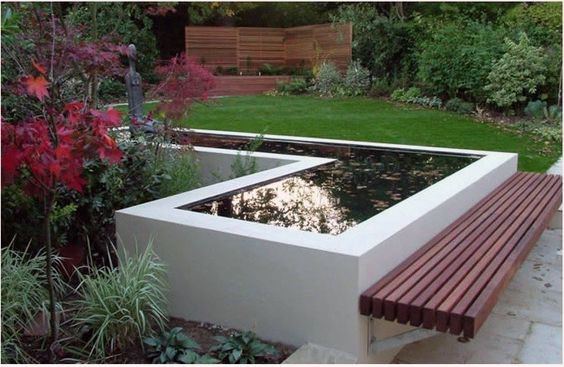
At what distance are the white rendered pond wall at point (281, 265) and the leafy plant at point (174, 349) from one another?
1.38 feet

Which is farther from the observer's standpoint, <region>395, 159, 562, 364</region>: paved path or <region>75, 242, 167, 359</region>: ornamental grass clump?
<region>395, 159, 562, 364</region>: paved path

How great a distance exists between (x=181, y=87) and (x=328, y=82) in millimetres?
10852

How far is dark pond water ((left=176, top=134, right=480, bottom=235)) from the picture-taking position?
4.06m

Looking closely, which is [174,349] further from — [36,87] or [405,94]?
[405,94]

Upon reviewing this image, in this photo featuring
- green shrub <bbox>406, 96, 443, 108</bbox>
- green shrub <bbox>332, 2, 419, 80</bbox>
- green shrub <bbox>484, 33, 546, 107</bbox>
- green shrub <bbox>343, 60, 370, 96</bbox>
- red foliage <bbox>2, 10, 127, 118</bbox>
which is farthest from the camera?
green shrub <bbox>343, 60, 370, 96</bbox>

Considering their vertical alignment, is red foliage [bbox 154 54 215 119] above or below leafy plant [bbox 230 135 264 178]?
above

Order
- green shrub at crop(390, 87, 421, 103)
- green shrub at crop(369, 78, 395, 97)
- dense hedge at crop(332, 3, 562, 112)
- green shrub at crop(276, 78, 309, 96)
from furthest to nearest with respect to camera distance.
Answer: green shrub at crop(276, 78, 309, 96)
green shrub at crop(369, 78, 395, 97)
green shrub at crop(390, 87, 421, 103)
dense hedge at crop(332, 3, 562, 112)

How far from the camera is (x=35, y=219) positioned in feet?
13.8

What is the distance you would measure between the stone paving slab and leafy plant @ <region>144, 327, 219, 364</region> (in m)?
1.27

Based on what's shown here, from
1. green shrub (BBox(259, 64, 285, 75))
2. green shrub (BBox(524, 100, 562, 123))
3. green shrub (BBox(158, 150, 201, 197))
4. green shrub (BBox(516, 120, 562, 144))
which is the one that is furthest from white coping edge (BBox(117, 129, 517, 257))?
green shrub (BBox(259, 64, 285, 75))

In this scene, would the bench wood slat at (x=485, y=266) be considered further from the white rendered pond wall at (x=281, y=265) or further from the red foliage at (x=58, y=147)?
the red foliage at (x=58, y=147)

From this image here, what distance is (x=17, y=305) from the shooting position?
10.7 ft

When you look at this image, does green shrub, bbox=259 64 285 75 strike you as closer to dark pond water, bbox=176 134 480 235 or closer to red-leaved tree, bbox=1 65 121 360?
dark pond water, bbox=176 134 480 235

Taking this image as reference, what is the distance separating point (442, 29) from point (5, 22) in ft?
39.8
